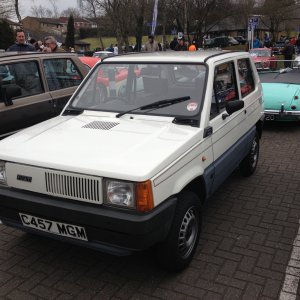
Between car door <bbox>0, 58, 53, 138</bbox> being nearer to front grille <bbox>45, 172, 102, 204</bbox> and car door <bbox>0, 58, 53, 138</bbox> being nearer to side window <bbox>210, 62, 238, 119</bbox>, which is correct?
front grille <bbox>45, 172, 102, 204</bbox>

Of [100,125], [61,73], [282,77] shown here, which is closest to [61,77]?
[61,73]

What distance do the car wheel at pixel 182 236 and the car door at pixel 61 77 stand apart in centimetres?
332

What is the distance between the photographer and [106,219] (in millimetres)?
2783

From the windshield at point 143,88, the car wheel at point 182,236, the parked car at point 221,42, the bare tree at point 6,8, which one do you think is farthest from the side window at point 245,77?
the parked car at point 221,42

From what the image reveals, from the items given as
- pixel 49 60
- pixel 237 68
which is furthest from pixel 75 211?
pixel 49 60

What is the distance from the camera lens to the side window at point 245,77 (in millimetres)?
4945

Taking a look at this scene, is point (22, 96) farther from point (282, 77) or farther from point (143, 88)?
point (282, 77)

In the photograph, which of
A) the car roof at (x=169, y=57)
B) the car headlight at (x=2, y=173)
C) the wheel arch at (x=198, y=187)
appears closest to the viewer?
the car headlight at (x=2, y=173)

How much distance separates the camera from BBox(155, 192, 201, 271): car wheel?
3.12 m

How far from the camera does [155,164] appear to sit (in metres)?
2.84

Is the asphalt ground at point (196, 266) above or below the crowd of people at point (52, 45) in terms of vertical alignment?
below

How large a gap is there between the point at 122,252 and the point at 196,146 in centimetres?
115

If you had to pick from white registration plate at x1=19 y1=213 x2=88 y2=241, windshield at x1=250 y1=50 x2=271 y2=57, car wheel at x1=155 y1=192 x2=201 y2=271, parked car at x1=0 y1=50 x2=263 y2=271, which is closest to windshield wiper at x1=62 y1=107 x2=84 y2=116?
parked car at x1=0 y1=50 x2=263 y2=271

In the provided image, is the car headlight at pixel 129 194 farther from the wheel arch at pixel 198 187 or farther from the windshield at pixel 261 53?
the windshield at pixel 261 53
